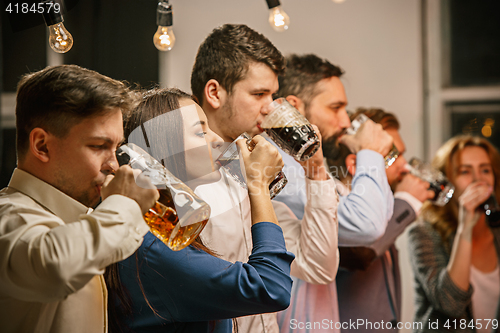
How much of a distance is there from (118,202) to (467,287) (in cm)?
151

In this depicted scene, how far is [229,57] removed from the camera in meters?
1.02

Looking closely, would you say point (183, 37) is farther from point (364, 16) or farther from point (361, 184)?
point (364, 16)

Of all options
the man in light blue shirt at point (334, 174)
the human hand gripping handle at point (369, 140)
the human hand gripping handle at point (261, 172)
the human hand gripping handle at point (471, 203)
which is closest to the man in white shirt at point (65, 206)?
the human hand gripping handle at point (261, 172)

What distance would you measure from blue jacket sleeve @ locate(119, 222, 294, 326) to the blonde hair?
1256mm

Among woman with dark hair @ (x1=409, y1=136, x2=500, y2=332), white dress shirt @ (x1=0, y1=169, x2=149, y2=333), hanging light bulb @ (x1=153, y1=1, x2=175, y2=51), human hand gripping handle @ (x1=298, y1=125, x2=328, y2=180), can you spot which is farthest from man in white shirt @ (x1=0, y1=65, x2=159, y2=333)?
woman with dark hair @ (x1=409, y1=136, x2=500, y2=332)

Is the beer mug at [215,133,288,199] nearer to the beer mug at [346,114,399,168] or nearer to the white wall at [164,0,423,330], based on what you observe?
the white wall at [164,0,423,330]

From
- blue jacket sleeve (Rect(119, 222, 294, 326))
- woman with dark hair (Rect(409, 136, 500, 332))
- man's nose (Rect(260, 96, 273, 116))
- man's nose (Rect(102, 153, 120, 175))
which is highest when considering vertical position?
man's nose (Rect(260, 96, 273, 116))

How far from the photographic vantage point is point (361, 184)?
4.04 ft

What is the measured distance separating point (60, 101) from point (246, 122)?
1.46ft

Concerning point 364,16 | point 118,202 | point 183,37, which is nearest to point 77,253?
point 118,202

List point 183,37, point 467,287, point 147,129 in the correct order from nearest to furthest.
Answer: point 147,129
point 183,37
point 467,287

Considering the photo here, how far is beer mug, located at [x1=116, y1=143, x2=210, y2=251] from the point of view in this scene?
0.66 m

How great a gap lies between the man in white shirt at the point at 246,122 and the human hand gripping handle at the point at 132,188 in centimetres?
32

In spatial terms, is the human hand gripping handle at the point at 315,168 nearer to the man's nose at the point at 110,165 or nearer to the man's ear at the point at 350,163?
the man's ear at the point at 350,163
